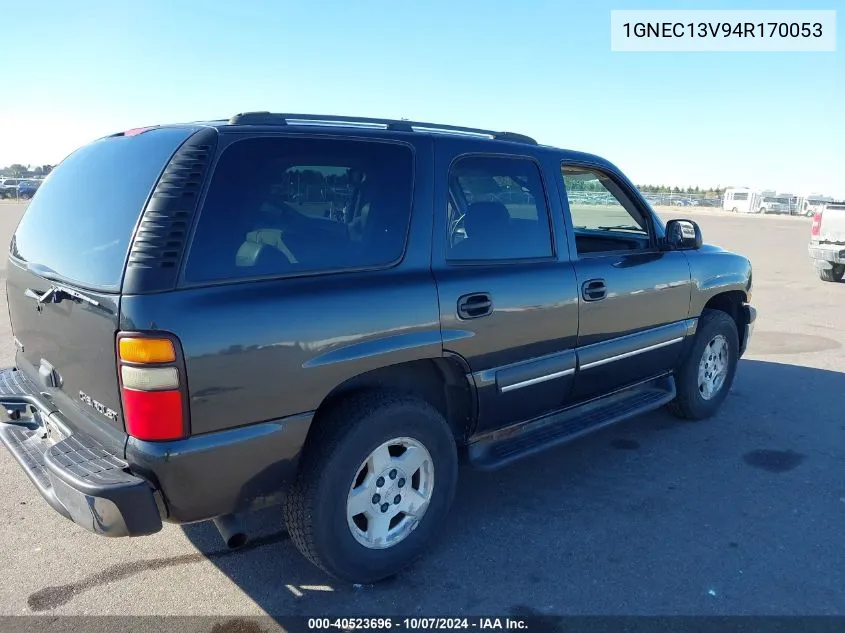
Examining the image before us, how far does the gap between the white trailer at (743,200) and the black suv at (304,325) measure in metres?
57.8

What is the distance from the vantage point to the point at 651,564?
10.0ft

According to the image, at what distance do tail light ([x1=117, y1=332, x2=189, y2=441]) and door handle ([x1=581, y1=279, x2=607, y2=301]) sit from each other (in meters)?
2.23

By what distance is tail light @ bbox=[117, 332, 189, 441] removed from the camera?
87.4 inches

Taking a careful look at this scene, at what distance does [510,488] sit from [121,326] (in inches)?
A: 94.8

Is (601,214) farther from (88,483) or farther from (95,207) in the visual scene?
(88,483)

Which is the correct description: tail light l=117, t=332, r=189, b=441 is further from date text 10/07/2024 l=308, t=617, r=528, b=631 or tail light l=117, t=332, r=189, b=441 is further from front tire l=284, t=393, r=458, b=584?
date text 10/07/2024 l=308, t=617, r=528, b=631

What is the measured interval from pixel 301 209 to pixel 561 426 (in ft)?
6.50

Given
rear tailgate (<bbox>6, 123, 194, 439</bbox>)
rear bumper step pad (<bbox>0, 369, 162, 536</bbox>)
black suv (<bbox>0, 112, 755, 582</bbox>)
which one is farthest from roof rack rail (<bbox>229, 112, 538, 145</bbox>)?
rear bumper step pad (<bbox>0, 369, 162, 536</bbox>)

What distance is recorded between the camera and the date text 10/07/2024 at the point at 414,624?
263 cm

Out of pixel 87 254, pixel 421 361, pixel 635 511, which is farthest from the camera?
pixel 635 511

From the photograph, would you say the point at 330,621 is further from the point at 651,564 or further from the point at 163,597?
the point at 651,564

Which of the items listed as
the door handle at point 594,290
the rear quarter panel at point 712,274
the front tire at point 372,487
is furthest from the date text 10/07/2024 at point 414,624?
the rear quarter panel at point 712,274

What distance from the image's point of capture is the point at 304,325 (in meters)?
2.49

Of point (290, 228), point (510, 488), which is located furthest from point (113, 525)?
point (510, 488)
